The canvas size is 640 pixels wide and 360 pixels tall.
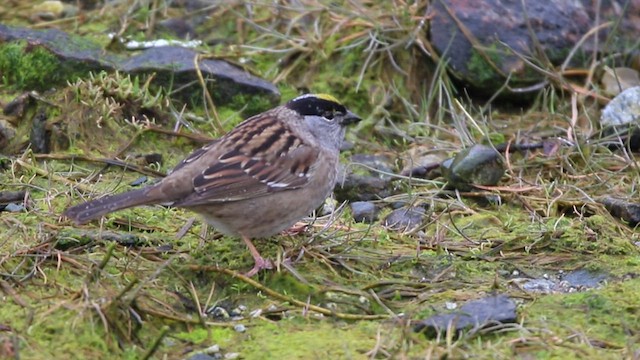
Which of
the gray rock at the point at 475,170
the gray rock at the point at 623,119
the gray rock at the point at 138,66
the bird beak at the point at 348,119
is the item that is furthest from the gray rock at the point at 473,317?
the gray rock at the point at 138,66

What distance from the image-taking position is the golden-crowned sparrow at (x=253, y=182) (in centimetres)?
513

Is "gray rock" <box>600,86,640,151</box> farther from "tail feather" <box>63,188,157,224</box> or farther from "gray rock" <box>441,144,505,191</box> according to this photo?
"tail feather" <box>63,188,157,224</box>

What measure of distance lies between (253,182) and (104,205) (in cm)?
78

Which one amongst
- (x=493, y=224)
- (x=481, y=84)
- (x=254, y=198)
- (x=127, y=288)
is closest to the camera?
(x=127, y=288)

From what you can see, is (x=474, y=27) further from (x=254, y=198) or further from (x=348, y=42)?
(x=254, y=198)

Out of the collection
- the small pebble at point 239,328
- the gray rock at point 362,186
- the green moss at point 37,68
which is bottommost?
the gray rock at point 362,186

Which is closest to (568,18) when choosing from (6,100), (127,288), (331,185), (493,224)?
(493,224)

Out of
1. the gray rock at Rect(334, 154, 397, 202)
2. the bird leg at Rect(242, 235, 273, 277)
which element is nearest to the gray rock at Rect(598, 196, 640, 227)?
the gray rock at Rect(334, 154, 397, 202)

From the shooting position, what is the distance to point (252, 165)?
5449 mm

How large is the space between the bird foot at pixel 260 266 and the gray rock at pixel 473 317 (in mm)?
919

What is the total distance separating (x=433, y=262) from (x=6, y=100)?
330cm

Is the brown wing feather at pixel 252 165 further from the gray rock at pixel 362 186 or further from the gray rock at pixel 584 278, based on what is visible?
the gray rock at pixel 584 278

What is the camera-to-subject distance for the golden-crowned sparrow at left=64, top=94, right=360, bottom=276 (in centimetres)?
513

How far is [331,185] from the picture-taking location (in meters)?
5.61
